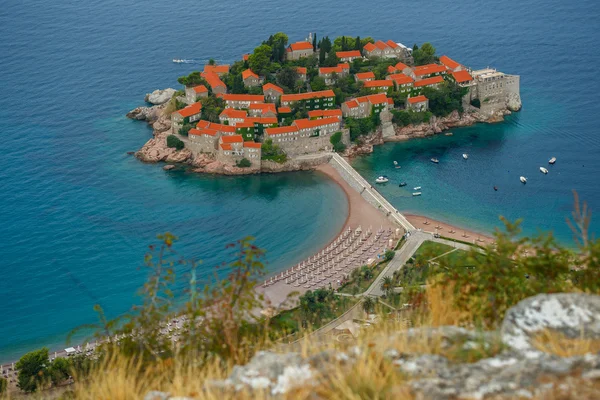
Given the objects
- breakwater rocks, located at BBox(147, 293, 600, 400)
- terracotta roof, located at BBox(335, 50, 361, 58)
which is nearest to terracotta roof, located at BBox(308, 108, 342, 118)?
terracotta roof, located at BBox(335, 50, 361, 58)

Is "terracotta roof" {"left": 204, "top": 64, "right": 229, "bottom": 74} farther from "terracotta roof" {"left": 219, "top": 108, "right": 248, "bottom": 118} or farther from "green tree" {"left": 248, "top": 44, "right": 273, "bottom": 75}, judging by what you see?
"terracotta roof" {"left": 219, "top": 108, "right": 248, "bottom": 118}

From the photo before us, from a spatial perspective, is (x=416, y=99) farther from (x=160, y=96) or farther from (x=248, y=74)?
(x=160, y=96)

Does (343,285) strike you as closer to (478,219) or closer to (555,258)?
(478,219)

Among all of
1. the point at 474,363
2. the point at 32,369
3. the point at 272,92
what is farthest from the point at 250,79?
the point at 474,363

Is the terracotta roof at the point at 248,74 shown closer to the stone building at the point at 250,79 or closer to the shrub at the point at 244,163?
the stone building at the point at 250,79

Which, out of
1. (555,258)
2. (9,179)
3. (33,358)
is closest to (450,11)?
(9,179)

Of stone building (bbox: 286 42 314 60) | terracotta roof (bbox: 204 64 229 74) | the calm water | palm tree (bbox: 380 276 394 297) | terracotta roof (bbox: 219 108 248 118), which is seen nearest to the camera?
palm tree (bbox: 380 276 394 297)
